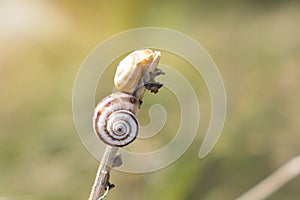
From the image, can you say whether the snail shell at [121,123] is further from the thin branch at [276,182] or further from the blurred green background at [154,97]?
the blurred green background at [154,97]

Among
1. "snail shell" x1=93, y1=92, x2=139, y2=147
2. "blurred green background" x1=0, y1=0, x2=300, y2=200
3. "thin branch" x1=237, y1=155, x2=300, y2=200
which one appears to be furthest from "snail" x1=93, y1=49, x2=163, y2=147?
"blurred green background" x1=0, y1=0, x2=300, y2=200

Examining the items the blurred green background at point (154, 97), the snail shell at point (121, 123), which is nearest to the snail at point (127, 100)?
the snail shell at point (121, 123)

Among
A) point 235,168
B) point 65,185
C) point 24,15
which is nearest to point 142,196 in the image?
point 65,185

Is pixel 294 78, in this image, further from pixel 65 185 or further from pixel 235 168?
pixel 65 185

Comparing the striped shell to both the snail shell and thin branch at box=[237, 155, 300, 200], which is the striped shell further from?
thin branch at box=[237, 155, 300, 200]

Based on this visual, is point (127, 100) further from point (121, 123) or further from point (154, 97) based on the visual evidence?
point (154, 97)
